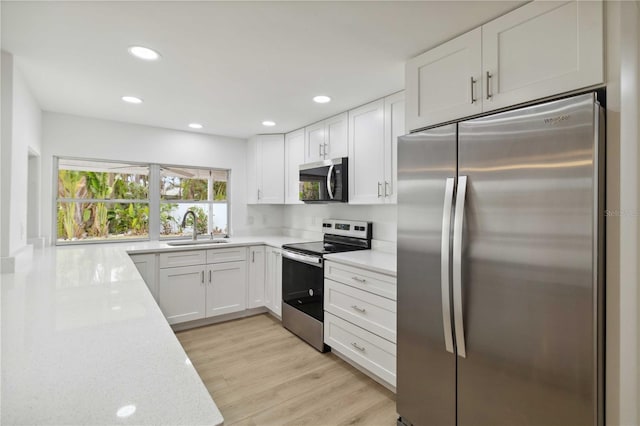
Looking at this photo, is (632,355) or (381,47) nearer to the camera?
(632,355)

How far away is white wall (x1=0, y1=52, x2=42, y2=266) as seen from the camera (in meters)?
1.86

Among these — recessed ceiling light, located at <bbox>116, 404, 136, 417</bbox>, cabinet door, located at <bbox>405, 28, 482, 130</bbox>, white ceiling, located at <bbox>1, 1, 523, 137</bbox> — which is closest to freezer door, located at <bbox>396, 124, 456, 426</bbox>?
cabinet door, located at <bbox>405, 28, 482, 130</bbox>

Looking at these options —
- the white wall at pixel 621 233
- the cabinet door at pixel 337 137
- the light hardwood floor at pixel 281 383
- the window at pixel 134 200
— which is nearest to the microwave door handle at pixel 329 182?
the cabinet door at pixel 337 137

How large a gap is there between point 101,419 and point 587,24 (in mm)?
1958

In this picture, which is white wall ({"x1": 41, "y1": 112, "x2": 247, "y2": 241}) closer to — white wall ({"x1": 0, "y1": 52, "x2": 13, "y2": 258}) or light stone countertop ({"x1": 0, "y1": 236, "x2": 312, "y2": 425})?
white wall ({"x1": 0, "y1": 52, "x2": 13, "y2": 258})

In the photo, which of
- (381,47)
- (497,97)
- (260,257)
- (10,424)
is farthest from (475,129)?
(260,257)

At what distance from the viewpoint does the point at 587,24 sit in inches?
48.1

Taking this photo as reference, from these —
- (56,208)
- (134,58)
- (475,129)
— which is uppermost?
(134,58)

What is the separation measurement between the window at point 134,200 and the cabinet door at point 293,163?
38.0 inches

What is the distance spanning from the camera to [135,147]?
3.57 metres

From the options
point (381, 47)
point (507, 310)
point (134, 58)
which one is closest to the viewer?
point (507, 310)

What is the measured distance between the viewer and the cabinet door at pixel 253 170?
4.07 m

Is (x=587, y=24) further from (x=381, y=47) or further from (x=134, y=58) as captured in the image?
(x=134, y=58)

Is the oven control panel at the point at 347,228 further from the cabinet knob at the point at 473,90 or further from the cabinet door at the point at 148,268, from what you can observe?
the cabinet door at the point at 148,268
